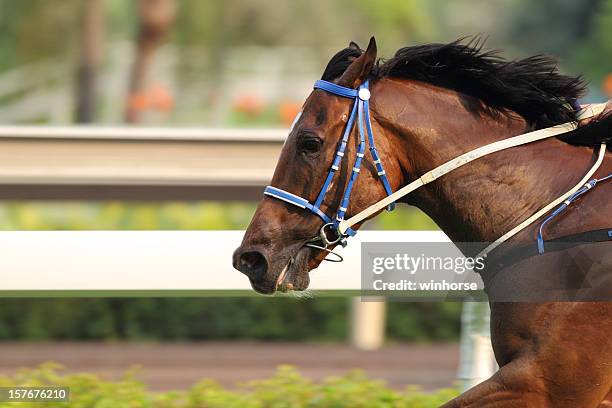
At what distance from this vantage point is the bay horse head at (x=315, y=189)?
3.33 metres

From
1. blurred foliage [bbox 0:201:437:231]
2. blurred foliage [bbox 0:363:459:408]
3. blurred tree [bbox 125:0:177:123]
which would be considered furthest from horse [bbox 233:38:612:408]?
blurred foliage [bbox 0:201:437:231]

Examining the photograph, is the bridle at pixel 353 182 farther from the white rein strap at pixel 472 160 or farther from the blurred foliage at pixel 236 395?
the blurred foliage at pixel 236 395

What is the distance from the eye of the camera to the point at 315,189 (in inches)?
132

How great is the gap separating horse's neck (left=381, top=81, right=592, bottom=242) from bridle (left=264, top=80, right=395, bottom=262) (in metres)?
0.10

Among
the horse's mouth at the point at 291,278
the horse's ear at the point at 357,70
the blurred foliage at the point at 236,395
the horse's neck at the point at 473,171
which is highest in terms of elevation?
the horse's ear at the point at 357,70

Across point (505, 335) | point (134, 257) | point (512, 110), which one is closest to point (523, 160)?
point (512, 110)

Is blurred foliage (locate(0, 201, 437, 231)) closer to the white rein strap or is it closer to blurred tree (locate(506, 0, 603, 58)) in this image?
blurred tree (locate(506, 0, 603, 58))

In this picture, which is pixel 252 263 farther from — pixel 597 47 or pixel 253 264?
pixel 597 47

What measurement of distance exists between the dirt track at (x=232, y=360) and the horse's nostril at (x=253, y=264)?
289 cm

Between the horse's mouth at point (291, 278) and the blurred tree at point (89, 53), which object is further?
the blurred tree at point (89, 53)

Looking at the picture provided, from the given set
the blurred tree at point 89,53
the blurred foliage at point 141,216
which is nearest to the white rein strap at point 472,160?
the blurred tree at point 89,53

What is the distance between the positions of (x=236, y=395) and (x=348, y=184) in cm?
156

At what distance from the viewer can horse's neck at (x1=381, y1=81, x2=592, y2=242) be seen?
3.39m

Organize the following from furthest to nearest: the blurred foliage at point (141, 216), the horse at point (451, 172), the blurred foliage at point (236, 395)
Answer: the blurred foliage at point (141, 216)
the blurred foliage at point (236, 395)
the horse at point (451, 172)
